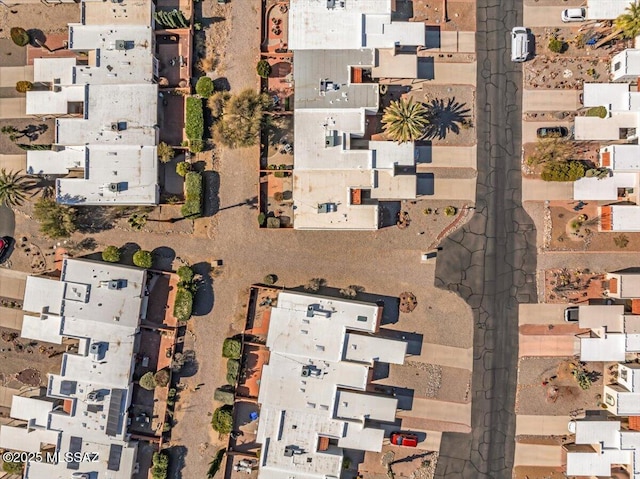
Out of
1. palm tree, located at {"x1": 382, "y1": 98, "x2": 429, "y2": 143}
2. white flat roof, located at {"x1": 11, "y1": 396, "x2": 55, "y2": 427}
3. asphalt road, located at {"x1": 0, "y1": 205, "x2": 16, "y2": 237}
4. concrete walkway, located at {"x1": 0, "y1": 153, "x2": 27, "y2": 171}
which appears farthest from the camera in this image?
asphalt road, located at {"x1": 0, "y1": 205, "x2": 16, "y2": 237}

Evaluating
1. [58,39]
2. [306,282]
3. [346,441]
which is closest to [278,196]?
[306,282]

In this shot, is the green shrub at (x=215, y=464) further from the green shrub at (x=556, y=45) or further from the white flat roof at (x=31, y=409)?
the green shrub at (x=556, y=45)

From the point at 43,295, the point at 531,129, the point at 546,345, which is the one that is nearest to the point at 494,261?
the point at 546,345

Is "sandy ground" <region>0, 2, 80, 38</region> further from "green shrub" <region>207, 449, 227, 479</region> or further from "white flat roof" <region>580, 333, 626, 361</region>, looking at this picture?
"white flat roof" <region>580, 333, 626, 361</region>

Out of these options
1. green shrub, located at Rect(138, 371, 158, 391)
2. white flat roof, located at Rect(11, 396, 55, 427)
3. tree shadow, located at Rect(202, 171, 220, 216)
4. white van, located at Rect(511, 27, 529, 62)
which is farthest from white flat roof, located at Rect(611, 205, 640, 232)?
white flat roof, located at Rect(11, 396, 55, 427)

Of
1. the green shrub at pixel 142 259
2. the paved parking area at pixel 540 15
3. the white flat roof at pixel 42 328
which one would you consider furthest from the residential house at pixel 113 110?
the paved parking area at pixel 540 15

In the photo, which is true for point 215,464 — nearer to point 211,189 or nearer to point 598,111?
point 211,189
